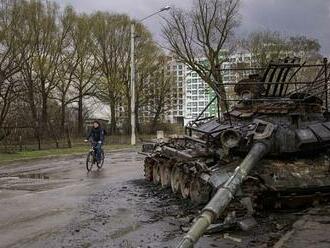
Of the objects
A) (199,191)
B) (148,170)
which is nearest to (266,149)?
(199,191)

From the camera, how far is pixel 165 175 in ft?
50.4

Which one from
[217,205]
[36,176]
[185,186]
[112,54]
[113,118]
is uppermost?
[112,54]

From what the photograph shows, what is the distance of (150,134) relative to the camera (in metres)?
63.2

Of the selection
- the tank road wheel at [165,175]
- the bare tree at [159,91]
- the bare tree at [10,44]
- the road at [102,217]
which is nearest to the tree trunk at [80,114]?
the bare tree at [159,91]

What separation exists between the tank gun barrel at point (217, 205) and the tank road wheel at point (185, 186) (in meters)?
2.54

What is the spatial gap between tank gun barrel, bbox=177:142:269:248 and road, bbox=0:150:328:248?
924 mm

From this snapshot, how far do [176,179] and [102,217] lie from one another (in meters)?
3.10

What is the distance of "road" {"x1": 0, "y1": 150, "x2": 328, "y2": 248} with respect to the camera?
9219 mm

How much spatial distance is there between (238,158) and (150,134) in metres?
51.1

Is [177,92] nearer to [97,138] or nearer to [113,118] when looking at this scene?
[113,118]

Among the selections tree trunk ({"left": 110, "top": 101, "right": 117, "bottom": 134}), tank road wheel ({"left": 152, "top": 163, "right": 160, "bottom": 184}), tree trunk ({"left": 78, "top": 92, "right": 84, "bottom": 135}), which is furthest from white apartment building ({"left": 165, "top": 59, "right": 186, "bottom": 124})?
tank road wheel ({"left": 152, "top": 163, "right": 160, "bottom": 184})

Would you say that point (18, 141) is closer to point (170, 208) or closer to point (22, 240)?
point (170, 208)

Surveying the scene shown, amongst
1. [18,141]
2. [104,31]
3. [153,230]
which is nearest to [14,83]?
[18,141]

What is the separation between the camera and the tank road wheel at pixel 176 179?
1380 centimetres
